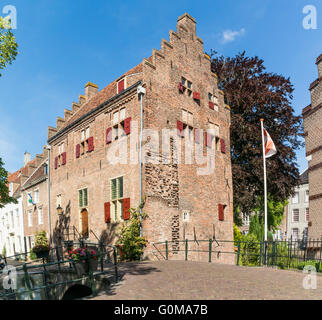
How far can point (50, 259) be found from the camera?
21.5m

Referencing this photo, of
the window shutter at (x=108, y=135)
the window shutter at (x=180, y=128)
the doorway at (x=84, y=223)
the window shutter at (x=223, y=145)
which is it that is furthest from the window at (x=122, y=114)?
the window shutter at (x=223, y=145)

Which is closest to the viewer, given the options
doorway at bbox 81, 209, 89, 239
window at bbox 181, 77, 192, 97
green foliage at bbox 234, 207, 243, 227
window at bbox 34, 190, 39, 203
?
window at bbox 181, 77, 192, 97

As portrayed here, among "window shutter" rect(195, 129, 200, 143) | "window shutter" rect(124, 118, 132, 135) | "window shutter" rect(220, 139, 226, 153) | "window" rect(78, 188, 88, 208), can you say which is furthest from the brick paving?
"window shutter" rect(220, 139, 226, 153)

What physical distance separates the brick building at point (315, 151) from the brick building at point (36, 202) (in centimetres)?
1820

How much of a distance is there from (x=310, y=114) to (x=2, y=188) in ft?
60.2

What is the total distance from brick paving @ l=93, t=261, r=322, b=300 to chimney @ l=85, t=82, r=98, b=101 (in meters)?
17.2

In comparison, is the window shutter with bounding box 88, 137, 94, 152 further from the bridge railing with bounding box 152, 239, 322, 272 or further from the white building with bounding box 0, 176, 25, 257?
the white building with bounding box 0, 176, 25, 257

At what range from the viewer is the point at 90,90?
25234 millimetres

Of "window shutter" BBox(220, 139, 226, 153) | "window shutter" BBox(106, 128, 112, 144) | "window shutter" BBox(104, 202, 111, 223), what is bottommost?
"window shutter" BBox(104, 202, 111, 223)

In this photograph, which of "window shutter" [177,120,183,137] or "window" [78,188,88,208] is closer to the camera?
"window shutter" [177,120,183,137]

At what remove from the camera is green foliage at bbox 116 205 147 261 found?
14.2 metres

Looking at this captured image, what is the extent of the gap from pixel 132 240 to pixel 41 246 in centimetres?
1035

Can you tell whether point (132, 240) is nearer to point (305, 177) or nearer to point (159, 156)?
point (159, 156)
